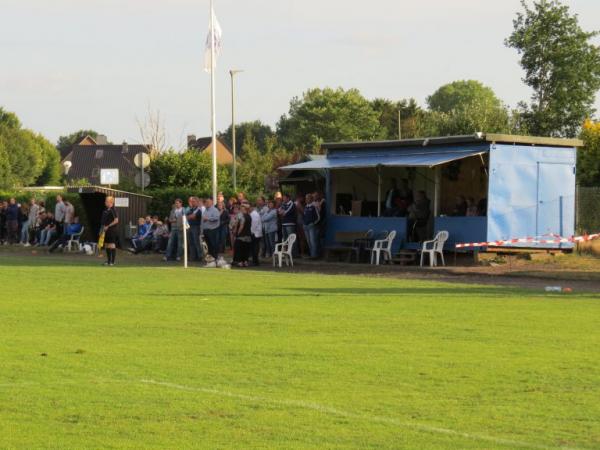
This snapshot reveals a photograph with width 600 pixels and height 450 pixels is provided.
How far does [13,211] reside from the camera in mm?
46094

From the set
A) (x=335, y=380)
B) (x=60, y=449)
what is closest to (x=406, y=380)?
(x=335, y=380)

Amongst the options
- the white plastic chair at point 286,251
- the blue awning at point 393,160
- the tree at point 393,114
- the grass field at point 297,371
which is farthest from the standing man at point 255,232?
the tree at point 393,114

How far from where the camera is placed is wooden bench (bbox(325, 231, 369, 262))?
3341 cm

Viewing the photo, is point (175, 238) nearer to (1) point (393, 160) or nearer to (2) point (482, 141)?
(1) point (393, 160)

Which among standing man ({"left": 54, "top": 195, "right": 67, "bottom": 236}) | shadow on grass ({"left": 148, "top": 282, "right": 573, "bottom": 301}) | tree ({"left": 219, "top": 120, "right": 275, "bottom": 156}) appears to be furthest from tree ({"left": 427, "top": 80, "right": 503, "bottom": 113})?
shadow on grass ({"left": 148, "top": 282, "right": 573, "bottom": 301})

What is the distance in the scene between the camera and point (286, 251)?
33219 mm

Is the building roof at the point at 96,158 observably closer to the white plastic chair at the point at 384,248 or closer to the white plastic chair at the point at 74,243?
the white plastic chair at the point at 74,243

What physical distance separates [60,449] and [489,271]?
22046 mm

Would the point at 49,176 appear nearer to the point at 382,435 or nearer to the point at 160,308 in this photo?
the point at 160,308

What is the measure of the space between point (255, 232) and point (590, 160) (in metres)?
16.9

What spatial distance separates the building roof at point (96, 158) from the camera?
127 meters

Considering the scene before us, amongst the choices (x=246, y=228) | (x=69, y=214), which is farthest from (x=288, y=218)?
(x=69, y=214)

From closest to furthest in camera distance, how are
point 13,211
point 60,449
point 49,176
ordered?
point 60,449
point 13,211
point 49,176

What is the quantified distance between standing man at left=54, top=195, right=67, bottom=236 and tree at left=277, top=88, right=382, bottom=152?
6520 cm
